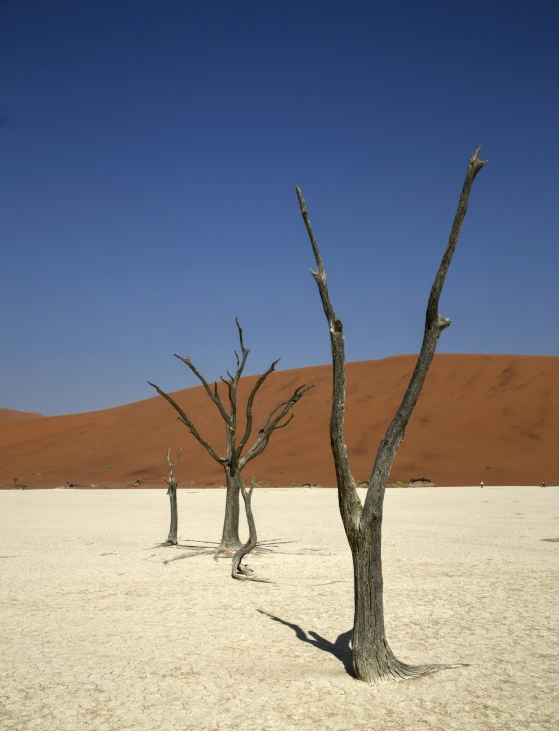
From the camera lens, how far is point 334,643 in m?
6.96

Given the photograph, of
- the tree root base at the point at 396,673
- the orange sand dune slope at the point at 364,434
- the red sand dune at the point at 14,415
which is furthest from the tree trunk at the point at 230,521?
the red sand dune at the point at 14,415

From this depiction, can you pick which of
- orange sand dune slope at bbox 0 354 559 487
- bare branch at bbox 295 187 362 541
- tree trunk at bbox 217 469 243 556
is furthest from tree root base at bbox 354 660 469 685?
orange sand dune slope at bbox 0 354 559 487

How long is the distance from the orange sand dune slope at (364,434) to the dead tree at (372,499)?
3278 centimetres

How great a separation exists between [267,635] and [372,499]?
2.67 meters

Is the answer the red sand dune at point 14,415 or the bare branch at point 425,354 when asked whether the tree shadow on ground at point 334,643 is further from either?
the red sand dune at point 14,415

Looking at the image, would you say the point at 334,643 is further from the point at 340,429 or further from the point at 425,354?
the point at 425,354

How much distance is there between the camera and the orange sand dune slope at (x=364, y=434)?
137 feet

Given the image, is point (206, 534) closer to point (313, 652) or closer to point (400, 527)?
point (400, 527)

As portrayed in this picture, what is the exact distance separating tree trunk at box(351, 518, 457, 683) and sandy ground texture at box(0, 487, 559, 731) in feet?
0.47

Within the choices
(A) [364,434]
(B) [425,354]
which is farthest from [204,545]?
(A) [364,434]

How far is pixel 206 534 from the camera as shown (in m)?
16.7

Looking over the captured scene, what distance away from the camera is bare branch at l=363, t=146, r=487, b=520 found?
5.55 metres

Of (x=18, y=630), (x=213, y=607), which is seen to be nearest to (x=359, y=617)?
(x=213, y=607)

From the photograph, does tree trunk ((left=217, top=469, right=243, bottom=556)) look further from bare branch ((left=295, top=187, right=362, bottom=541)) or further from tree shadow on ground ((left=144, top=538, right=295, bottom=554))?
bare branch ((left=295, top=187, right=362, bottom=541))
